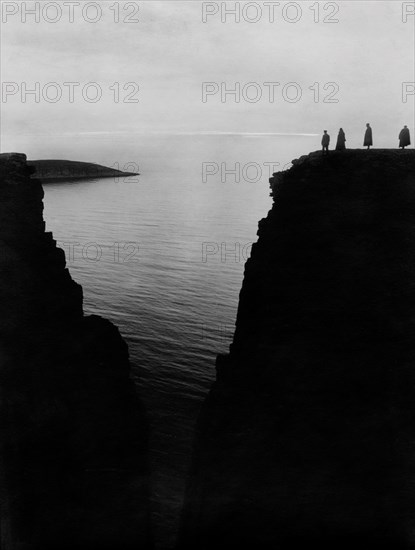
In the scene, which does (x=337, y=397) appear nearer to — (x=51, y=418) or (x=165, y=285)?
(x=51, y=418)

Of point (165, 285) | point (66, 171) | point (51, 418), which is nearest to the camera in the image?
point (51, 418)

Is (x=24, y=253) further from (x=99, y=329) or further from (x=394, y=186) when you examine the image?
(x=394, y=186)

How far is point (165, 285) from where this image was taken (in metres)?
54.8

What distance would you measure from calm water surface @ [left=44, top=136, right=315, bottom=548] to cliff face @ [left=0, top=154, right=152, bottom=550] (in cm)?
523

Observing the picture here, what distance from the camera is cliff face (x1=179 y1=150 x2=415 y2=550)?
1783cm

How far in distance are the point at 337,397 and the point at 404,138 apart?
450 inches

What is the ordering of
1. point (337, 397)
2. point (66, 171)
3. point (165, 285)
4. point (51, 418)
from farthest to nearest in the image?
point (66, 171) → point (165, 285) → point (337, 397) → point (51, 418)

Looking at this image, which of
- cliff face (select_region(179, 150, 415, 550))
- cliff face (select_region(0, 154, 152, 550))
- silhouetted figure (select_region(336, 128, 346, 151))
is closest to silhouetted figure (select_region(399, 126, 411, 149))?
cliff face (select_region(179, 150, 415, 550))

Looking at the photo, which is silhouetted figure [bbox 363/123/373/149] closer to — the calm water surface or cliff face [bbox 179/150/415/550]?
cliff face [bbox 179/150/415/550]

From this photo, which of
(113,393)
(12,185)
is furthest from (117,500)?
(12,185)

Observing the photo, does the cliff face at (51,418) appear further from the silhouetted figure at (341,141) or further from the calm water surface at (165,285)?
the silhouetted figure at (341,141)

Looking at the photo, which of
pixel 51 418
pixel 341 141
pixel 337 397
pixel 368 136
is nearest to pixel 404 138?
pixel 368 136

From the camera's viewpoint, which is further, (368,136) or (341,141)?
(368,136)

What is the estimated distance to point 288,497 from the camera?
59.2 ft
